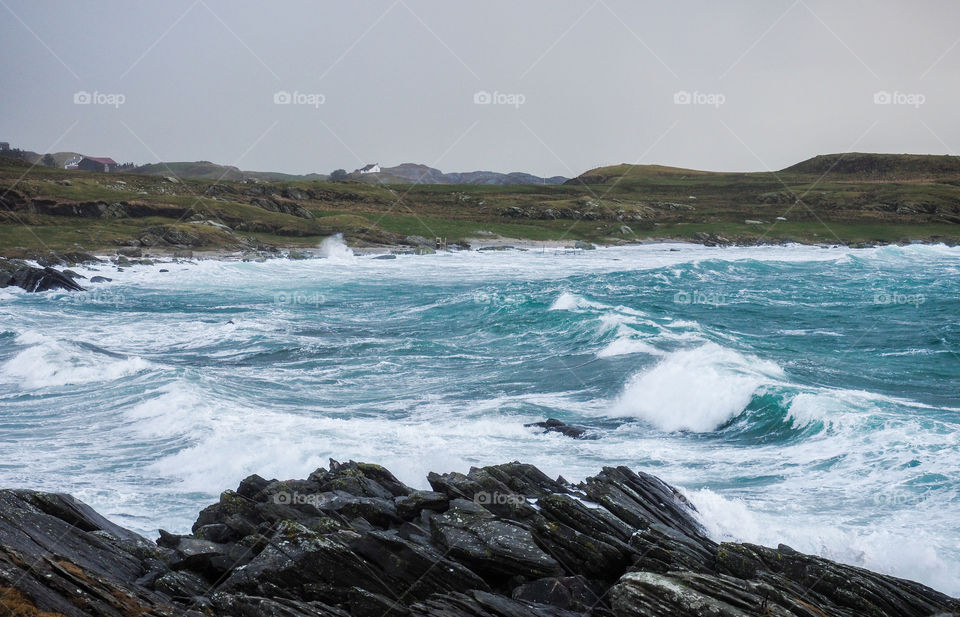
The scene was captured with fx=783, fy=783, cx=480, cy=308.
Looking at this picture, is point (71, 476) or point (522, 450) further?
point (522, 450)

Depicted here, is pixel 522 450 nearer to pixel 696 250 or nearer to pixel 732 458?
pixel 732 458

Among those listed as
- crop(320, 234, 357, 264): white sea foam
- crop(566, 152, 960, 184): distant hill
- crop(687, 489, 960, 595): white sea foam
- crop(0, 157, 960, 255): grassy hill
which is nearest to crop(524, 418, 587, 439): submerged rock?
crop(687, 489, 960, 595): white sea foam

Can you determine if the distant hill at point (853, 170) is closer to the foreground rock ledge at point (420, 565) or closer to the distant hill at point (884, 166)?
the distant hill at point (884, 166)

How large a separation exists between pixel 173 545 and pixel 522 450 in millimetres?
7972

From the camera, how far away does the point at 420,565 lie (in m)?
9.60

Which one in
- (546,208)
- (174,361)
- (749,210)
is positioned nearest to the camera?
(174,361)

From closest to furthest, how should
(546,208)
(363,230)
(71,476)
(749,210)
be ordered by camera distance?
(71,476)
(363,230)
(546,208)
(749,210)

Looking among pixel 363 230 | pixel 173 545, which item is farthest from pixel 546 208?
pixel 173 545

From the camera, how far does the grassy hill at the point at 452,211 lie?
73125 mm

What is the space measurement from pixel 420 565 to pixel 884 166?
176498 millimetres

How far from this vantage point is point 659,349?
27.1 metres

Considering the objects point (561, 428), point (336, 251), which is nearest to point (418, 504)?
→ point (561, 428)

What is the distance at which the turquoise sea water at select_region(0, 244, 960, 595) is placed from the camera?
1422cm

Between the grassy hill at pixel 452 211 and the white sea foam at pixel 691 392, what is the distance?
162ft
